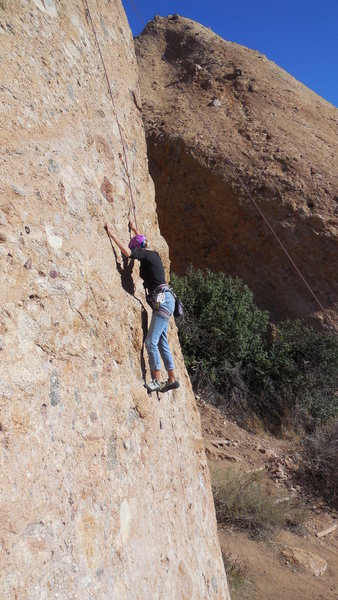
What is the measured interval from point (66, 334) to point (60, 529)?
94 centimetres

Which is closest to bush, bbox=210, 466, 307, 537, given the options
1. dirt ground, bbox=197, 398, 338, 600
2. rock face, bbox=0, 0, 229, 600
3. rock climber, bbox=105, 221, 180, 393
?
dirt ground, bbox=197, 398, 338, 600

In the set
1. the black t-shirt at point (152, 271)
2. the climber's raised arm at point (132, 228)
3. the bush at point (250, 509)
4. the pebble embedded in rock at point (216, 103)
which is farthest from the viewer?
the pebble embedded in rock at point (216, 103)

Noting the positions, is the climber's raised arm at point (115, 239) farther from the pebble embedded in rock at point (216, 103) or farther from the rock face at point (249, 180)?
the pebble embedded in rock at point (216, 103)

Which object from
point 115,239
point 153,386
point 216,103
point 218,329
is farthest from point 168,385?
point 216,103

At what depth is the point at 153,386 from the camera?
376cm

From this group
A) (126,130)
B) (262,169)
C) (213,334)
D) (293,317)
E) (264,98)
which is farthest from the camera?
(264,98)

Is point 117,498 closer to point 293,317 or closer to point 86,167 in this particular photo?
point 86,167

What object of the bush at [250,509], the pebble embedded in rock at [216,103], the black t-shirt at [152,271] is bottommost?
the bush at [250,509]

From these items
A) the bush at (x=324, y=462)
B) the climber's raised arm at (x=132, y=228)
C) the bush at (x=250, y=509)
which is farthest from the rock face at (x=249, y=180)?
the climber's raised arm at (x=132, y=228)

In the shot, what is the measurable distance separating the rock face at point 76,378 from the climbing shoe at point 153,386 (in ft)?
0.24

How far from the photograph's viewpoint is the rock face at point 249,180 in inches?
539

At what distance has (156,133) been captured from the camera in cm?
1627

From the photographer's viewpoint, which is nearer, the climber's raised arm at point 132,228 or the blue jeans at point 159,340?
the blue jeans at point 159,340

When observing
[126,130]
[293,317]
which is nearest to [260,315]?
[293,317]
